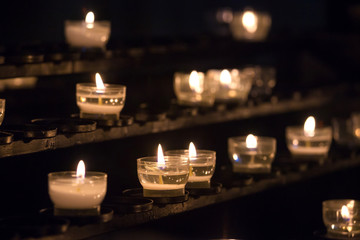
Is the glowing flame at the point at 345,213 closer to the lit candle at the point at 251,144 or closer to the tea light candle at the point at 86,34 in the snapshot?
the lit candle at the point at 251,144

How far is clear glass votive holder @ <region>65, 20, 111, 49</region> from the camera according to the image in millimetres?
3068

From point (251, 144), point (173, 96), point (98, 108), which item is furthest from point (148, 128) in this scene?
point (173, 96)

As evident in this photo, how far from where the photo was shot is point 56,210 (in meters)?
2.22

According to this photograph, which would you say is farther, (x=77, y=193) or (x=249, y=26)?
(x=249, y=26)

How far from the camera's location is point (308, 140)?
3445 millimetres

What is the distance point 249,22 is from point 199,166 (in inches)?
87.1

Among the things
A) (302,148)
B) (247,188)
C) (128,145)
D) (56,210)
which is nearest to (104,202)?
(56,210)

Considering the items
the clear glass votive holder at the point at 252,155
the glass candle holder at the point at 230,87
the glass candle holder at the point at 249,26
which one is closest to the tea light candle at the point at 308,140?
the glass candle holder at the point at 230,87

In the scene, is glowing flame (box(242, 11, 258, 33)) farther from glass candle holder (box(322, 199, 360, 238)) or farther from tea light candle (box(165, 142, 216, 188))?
tea light candle (box(165, 142, 216, 188))

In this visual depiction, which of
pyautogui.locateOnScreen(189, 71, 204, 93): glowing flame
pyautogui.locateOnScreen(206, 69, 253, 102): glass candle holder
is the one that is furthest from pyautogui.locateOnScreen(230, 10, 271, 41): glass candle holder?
pyautogui.locateOnScreen(189, 71, 204, 93): glowing flame

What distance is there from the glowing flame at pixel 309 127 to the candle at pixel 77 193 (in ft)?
4.60

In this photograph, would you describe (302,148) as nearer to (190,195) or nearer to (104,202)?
(190,195)

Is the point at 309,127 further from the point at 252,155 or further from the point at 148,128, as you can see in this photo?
the point at 148,128

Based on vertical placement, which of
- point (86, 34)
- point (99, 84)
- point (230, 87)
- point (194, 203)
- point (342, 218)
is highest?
point (86, 34)
